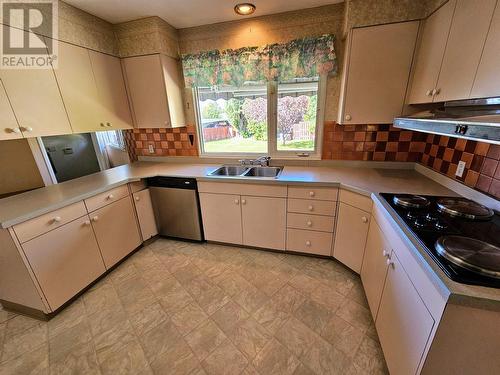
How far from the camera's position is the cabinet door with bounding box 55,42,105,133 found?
1.76 metres

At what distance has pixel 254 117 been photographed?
7.86 feet

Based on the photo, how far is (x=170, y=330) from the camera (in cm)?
150

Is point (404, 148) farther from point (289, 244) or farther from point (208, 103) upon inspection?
point (208, 103)

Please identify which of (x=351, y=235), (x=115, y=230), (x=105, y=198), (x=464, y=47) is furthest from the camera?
(x=115, y=230)

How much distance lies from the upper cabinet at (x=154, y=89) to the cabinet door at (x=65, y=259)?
1.25 metres

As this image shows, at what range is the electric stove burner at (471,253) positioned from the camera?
0.75m

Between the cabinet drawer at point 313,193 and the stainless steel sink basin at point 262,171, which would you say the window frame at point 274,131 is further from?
the cabinet drawer at point 313,193

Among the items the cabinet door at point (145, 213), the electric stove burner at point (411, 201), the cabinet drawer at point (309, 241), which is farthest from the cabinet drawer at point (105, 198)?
the electric stove burner at point (411, 201)

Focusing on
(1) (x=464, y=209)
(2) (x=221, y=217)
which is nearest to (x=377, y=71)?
(1) (x=464, y=209)

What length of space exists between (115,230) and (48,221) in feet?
1.90

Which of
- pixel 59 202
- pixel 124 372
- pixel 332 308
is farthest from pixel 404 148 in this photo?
pixel 59 202

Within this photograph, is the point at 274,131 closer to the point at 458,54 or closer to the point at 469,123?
the point at 458,54

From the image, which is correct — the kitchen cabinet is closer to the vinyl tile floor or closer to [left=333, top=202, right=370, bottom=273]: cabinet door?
[left=333, top=202, right=370, bottom=273]: cabinet door

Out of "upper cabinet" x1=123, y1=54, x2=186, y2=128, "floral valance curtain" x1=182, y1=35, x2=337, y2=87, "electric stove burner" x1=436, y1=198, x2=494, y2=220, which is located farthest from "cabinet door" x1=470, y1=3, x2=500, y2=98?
"upper cabinet" x1=123, y1=54, x2=186, y2=128
